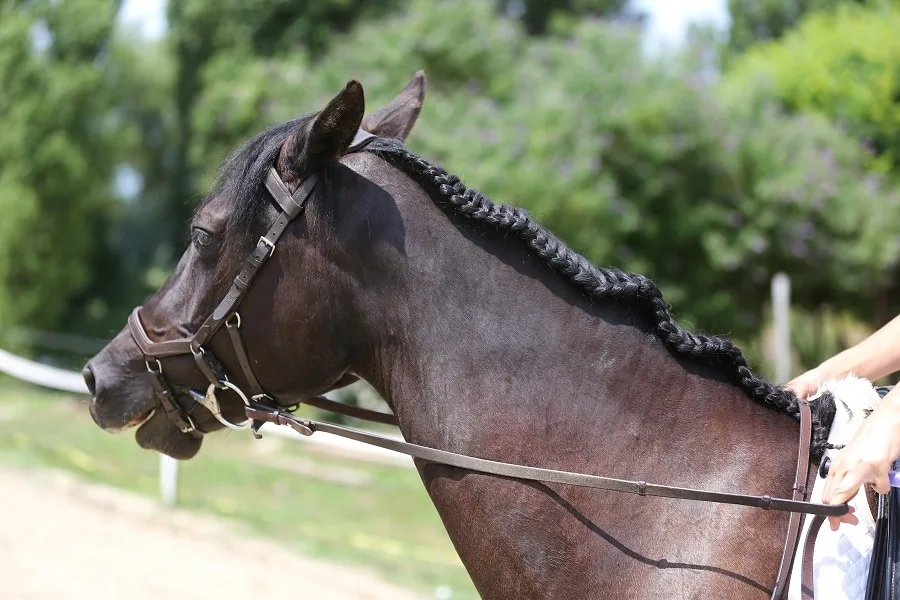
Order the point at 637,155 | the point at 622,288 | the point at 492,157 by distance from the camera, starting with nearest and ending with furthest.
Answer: the point at 622,288 → the point at 492,157 → the point at 637,155

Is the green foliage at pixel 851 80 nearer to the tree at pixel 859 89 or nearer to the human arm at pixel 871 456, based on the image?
the tree at pixel 859 89

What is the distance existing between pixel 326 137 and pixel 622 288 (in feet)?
2.81

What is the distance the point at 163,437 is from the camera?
2693mm

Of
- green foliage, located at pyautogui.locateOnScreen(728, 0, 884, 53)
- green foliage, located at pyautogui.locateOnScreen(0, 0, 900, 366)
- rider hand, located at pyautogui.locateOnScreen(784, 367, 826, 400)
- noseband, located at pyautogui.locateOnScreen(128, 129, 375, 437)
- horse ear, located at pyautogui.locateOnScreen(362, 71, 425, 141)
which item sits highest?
green foliage, located at pyautogui.locateOnScreen(728, 0, 884, 53)

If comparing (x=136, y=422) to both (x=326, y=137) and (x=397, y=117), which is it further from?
(x=397, y=117)

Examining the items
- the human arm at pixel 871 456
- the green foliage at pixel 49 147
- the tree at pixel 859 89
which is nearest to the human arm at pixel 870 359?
the human arm at pixel 871 456

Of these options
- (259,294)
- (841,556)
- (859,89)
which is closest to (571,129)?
(859,89)

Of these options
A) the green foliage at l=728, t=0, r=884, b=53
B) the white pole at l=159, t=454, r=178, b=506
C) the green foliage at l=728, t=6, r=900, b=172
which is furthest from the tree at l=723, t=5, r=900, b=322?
the green foliage at l=728, t=0, r=884, b=53

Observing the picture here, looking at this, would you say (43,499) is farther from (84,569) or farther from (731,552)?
(731,552)

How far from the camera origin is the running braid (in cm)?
220

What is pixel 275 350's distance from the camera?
236cm

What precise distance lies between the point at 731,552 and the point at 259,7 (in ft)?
48.6

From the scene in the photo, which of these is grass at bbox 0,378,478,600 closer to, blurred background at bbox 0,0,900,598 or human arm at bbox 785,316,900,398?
blurred background at bbox 0,0,900,598

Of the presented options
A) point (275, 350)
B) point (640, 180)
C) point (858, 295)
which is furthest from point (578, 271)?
point (858, 295)
